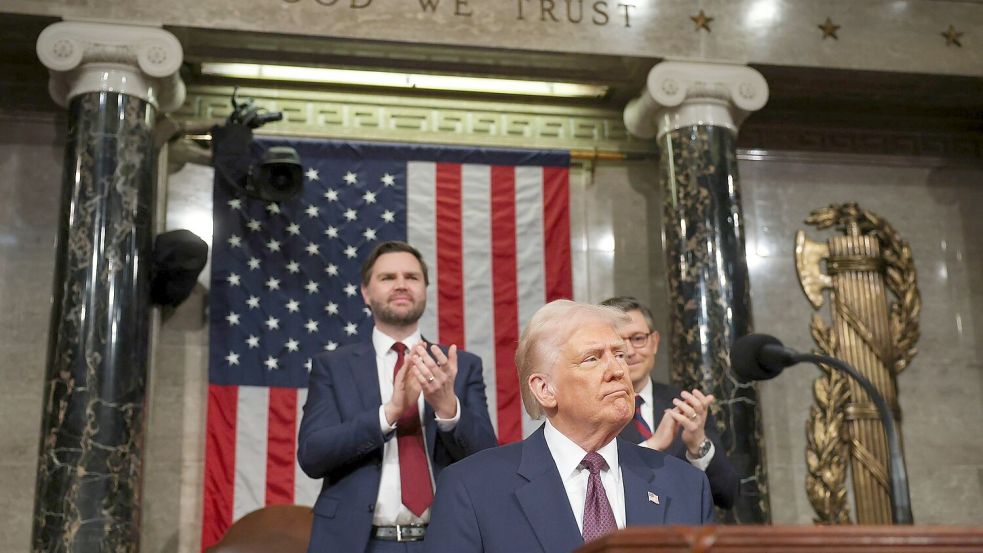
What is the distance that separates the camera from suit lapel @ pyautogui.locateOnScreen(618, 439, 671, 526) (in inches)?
105

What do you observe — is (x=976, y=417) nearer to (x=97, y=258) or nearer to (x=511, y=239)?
(x=511, y=239)

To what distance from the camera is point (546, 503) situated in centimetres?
266

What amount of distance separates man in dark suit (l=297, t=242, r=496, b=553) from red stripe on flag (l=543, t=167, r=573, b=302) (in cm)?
306

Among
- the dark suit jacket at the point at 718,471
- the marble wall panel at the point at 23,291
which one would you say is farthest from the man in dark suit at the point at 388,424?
the marble wall panel at the point at 23,291

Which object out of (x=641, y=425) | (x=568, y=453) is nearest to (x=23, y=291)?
(x=641, y=425)

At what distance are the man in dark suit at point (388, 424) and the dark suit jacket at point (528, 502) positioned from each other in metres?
1.11

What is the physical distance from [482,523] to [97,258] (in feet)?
13.4

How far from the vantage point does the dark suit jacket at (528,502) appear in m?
2.62

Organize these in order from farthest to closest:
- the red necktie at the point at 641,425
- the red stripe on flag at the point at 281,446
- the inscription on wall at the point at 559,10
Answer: the inscription on wall at the point at 559,10
the red stripe on flag at the point at 281,446
the red necktie at the point at 641,425

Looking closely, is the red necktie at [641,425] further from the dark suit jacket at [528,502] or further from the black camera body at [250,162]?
the black camera body at [250,162]

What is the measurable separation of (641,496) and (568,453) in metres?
0.20

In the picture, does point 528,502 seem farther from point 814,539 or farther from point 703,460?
point 703,460

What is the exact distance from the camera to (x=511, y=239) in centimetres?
755

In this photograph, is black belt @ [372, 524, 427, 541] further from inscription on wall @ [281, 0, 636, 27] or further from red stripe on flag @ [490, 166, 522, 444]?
inscription on wall @ [281, 0, 636, 27]
